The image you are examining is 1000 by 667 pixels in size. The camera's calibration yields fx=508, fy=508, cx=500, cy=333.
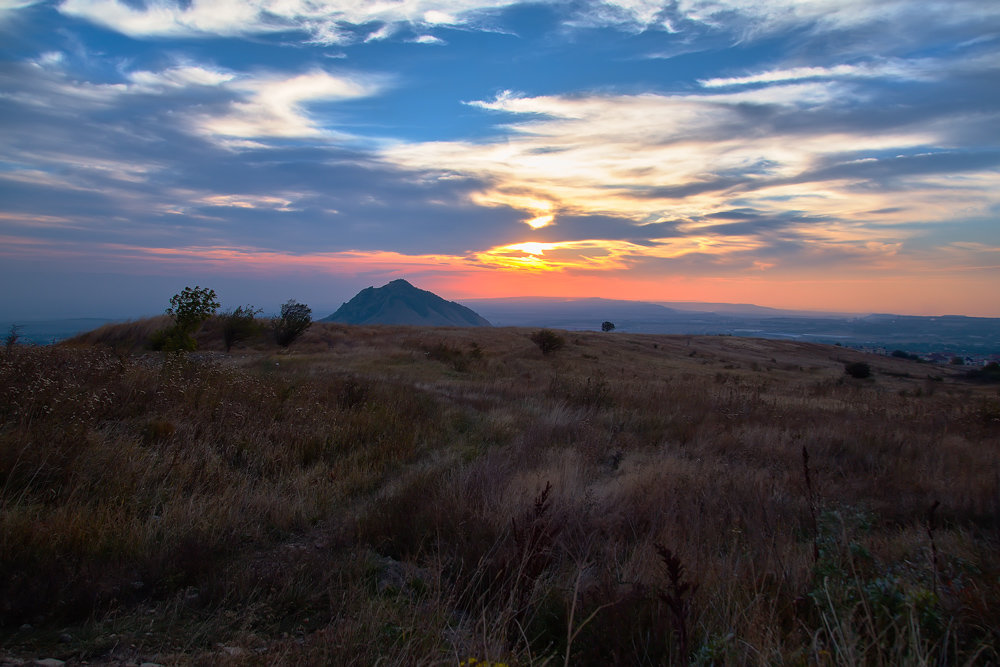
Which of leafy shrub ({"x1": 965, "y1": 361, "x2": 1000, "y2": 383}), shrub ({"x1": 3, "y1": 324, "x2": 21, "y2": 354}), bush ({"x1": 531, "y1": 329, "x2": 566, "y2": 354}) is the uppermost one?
shrub ({"x1": 3, "y1": 324, "x2": 21, "y2": 354})

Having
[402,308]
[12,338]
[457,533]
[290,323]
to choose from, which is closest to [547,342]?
[290,323]

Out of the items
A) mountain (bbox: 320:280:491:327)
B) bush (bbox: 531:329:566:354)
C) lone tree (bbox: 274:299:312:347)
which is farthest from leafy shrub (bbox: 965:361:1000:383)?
mountain (bbox: 320:280:491:327)

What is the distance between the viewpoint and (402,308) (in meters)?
175

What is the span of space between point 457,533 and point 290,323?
83.7ft

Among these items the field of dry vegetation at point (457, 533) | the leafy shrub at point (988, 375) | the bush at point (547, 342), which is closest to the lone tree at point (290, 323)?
the bush at point (547, 342)

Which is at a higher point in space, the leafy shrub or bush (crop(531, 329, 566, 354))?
bush (crop(531, 329, 566, 354))

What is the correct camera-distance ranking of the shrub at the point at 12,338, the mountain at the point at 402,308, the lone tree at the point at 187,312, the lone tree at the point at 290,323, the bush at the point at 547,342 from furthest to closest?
1. the mountain at the point at 402,308
2. the bush at the point at 547,342
3. the lone tree at the point at 290,323
4. the lone tree at the point at 187,312
5. the shrub at the point at 12,338

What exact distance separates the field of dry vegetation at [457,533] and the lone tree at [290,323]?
19043mm

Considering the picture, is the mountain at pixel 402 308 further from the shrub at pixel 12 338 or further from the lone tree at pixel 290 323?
the shrub at pixel 12 338

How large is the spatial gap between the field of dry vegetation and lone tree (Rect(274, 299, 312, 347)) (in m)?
19.0

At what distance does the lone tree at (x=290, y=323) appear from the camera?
26.5 m

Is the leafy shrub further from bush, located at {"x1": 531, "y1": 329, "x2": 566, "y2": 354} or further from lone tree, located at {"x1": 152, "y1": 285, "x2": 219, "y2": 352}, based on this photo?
lone tree, located at {"x1": 152, "y1": 285, "x2": 219, "y2": 352}

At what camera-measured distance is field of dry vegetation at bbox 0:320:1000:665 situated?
7.72 feet

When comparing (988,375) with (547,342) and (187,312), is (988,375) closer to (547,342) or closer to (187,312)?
(547,342)
